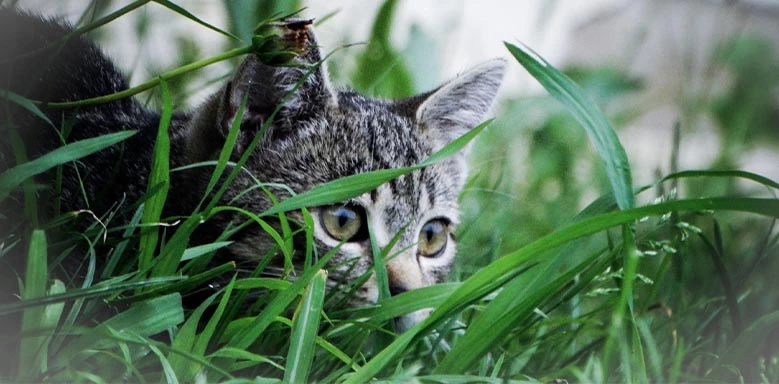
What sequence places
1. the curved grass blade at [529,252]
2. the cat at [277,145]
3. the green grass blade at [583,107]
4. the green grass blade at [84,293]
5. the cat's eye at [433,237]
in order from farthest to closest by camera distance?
the cat's eye at [433,237] < the cat at [277,145] < the green grass blade at [583,107] < the curved grass blade at [529,252] < the green grass blade at [84,293]

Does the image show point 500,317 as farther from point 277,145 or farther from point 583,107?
point 277,145

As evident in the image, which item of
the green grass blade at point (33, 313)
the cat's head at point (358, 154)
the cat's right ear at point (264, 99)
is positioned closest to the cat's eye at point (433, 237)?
the cat's head at point (358, 154)

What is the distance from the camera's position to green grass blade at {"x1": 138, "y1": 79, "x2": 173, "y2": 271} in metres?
1.05

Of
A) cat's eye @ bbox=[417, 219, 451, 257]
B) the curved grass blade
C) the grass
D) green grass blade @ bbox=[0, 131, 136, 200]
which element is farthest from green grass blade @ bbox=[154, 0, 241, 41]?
cat's eye @ bbox=[417, 219, 451, 257]

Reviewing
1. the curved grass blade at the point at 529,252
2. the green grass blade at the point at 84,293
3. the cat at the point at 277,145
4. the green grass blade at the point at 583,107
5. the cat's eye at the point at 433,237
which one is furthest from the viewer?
the cat's eye at the point at 433,237

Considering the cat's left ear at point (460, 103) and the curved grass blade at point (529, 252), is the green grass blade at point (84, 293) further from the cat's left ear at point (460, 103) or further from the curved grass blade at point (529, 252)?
the cat's left ear at point (460, 103)

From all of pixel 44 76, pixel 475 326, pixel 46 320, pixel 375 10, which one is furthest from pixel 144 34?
pixel 475 326

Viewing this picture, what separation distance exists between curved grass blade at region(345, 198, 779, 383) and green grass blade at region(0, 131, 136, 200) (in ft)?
1.37

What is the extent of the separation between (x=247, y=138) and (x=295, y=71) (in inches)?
5.8

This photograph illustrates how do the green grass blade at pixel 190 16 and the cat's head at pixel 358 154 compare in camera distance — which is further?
the cat's head at pixel 358 154

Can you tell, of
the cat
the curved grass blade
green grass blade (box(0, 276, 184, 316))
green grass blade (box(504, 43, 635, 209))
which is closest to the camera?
green grass blade (box(0, 276, 184, 316))

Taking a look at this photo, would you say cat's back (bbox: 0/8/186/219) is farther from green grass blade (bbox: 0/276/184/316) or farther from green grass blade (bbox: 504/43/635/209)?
green grass blade (bbox: 504/43/635/209)

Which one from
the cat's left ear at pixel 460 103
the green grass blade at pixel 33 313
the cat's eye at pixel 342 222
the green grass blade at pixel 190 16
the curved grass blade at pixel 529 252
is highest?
the cat's left ear at pixel 460 103

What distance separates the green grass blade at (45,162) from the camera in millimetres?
987
